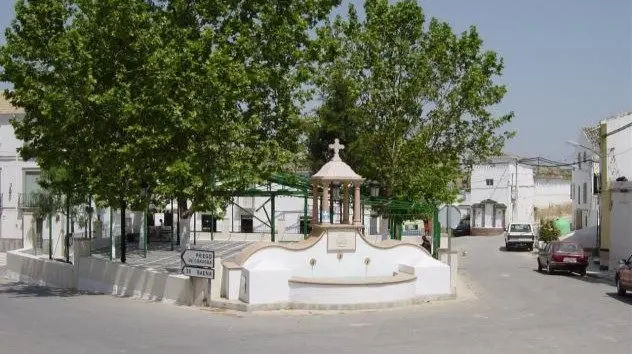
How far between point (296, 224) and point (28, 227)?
17452 mm

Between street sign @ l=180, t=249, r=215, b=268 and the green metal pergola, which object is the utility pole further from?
street sign @ l=180, t=249, r=215, b=268

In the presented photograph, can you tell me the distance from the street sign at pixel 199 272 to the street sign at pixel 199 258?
10 centimetres

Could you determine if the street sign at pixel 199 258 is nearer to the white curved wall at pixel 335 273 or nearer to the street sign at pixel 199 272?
the street sign at pixel 199 272

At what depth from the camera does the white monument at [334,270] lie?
19.5 metres

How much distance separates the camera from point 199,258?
20359 millimetres

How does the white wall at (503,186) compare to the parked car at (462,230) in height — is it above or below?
above

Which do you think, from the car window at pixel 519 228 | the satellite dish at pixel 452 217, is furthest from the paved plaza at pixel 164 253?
the car window at pixel 519 228

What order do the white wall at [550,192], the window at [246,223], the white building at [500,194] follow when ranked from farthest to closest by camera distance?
the white wall at [550,192] < the white building at [500,194] < the window at [246,223]

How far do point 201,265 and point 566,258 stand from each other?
18603 millimetres

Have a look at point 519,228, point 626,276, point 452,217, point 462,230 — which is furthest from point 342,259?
point 462,230

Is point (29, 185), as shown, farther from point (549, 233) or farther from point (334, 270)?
point (549, 233)

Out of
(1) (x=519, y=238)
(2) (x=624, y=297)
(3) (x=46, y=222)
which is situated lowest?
(2) (x=624, y=297)

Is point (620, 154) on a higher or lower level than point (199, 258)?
higher

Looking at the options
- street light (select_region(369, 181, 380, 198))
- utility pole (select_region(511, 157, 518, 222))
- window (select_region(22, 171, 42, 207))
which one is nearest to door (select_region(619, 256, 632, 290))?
street light (select_region(369, 181, 380, 198))
